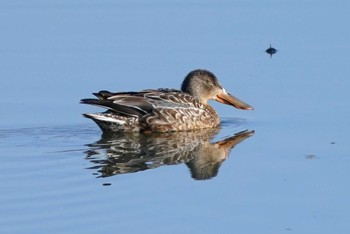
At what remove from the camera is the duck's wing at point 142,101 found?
14.7 metres

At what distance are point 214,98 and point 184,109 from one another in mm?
861

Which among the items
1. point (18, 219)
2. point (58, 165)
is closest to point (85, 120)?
point (58, 165)

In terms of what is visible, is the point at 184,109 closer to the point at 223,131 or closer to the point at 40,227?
the point at 223,131

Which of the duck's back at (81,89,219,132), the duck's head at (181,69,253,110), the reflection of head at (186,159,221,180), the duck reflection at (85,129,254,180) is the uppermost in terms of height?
the duck's head at (181,69,253,110)

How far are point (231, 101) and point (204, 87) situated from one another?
47cm

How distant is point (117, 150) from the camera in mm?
13602

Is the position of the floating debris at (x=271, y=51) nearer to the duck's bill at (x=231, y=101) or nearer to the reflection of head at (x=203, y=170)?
the duck's bill at (x=231, y=101)

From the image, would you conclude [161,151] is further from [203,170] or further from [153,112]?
[153,112]

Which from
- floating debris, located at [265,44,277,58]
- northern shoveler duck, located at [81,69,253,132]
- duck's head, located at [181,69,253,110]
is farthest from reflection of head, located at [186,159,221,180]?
A: floating debris, located at [265,44,277,58]

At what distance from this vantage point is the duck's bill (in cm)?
1530

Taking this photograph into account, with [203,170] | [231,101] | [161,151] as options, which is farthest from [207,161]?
[231,101]

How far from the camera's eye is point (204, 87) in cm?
1584

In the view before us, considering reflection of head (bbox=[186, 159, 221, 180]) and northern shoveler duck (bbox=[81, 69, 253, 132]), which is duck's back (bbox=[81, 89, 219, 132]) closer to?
northern shoveler duck (bbox=[81, 69, 253, 132])

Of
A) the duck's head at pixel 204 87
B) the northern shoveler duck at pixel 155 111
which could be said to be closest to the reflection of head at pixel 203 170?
the northern shoveler duck at pixel 155 111
